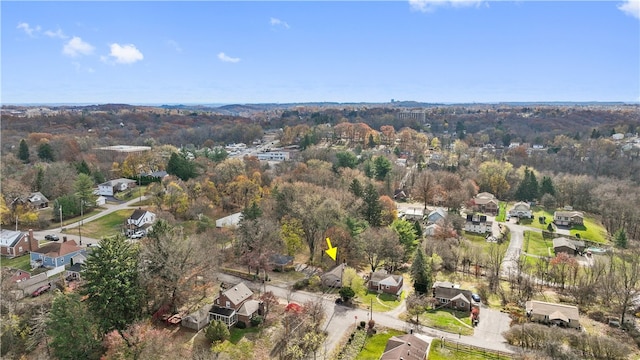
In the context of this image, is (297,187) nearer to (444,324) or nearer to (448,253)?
(448,253)

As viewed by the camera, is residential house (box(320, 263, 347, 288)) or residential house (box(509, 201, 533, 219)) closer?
residential house (box(320, 263, 347, 288))

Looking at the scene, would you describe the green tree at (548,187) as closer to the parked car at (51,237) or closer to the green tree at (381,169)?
the green tree at (381,169)

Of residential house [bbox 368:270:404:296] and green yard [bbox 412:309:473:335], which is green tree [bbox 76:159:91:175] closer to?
residential house [bbox 368:270:404:296]

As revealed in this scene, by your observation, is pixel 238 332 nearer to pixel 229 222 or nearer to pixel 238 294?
pixel 238 294

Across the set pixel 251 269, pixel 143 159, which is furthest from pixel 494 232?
pixel 143 159

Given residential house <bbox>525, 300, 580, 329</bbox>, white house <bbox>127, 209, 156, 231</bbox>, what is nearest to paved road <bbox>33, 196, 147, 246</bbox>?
white house <bbox>127, 209, 156, 231</bbox>

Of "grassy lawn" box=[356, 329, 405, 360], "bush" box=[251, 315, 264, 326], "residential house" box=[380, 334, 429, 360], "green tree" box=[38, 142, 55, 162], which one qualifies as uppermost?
"green tree" box=[38, 142, 55, 162]

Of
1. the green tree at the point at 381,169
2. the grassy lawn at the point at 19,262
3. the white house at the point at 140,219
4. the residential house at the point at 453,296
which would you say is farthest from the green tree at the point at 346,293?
the green tree at the point at 381,169

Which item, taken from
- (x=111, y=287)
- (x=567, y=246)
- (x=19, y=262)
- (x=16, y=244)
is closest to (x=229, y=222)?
(x=19, y=262)
